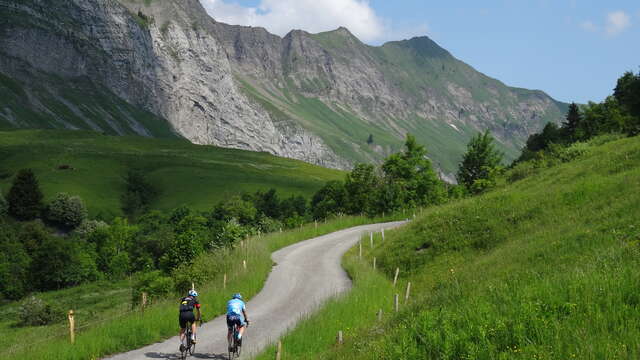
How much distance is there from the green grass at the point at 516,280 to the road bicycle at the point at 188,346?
2928mm

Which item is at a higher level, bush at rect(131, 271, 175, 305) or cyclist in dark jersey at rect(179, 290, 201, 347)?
cyclist in dark jersey at rect(179, 290, 201, 347)

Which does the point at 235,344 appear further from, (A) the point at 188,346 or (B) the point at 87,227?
(B) the point at 87,227

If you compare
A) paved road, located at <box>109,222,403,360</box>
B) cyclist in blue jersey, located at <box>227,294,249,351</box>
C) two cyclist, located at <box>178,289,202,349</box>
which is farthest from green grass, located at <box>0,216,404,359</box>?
cyclist in blue jersey, located at <box>227,294,249,351</box>

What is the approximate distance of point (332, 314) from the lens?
19.8 meters

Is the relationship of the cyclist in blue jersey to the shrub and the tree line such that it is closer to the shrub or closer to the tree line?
the tree line

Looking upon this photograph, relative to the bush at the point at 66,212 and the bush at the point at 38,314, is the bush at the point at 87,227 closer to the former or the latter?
the bush at the point at 66,212

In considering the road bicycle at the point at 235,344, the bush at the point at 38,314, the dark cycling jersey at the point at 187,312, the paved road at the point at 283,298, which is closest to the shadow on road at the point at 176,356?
the paved road at the point at 283,298

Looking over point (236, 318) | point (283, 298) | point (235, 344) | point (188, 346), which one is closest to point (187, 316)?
point (188, 346)

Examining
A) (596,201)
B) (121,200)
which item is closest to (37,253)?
(121,200)

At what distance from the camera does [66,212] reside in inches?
5320

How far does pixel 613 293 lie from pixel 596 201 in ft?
52.2

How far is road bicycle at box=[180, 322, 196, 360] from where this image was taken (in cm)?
1735

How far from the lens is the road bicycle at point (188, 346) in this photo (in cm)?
1735

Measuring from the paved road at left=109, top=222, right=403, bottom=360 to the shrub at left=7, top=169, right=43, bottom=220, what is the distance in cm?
11200
